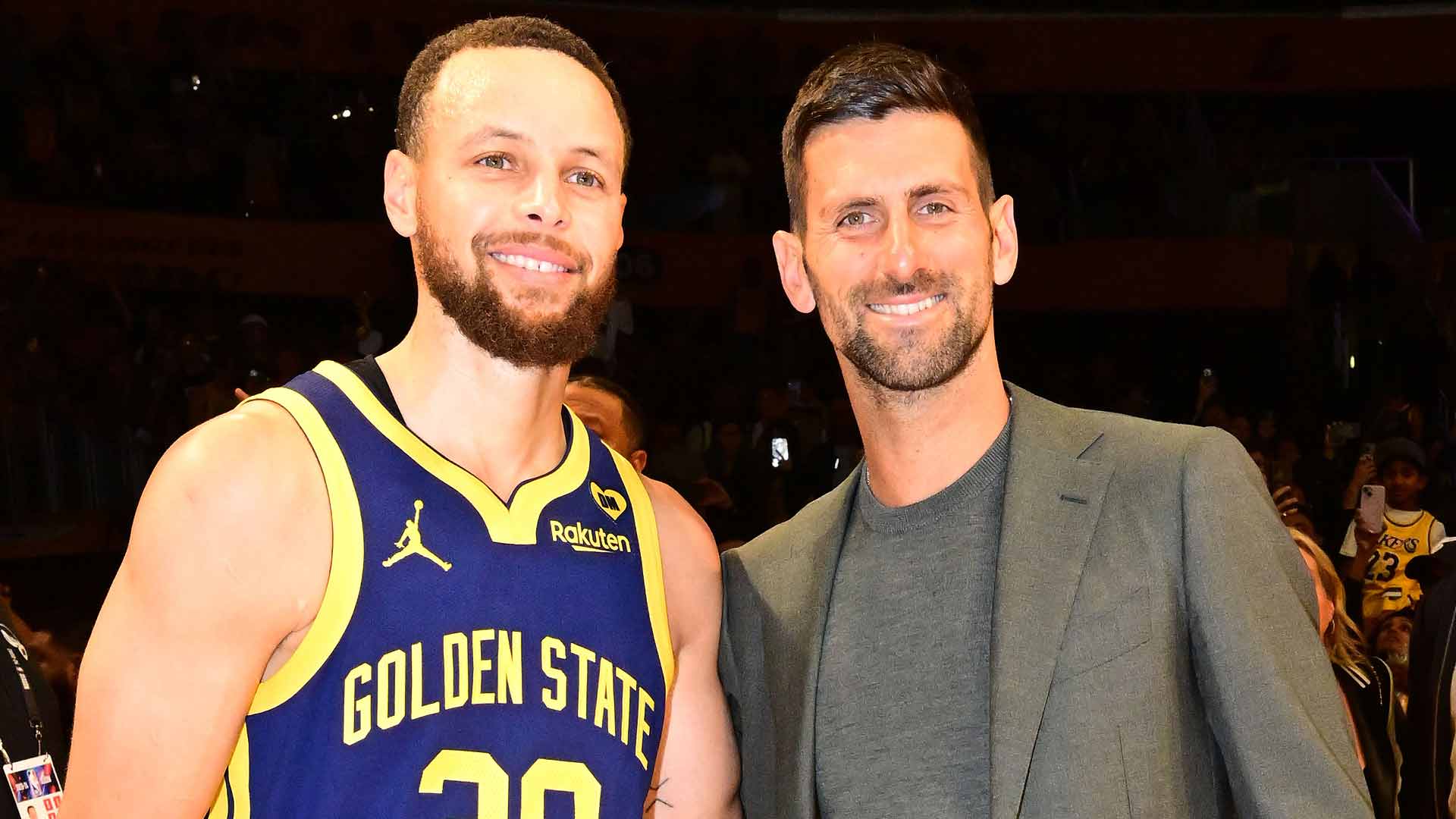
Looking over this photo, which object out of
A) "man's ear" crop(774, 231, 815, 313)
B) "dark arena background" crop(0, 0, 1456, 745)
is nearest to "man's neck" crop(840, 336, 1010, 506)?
"man's ear" crop(774, 231, 815, 313)

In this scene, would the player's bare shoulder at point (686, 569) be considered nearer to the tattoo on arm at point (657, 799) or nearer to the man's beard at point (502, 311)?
the tattoo on arm at point (657, 799)

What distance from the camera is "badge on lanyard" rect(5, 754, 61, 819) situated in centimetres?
304

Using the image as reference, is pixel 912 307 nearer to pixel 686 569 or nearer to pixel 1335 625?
pixel 686 569

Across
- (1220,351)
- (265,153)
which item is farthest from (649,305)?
(1220,351)

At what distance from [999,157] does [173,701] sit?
489 inches

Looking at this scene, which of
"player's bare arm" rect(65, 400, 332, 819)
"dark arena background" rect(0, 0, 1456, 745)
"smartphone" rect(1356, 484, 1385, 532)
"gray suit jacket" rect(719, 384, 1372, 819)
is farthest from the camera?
"dark arena background" rect(0, 0, 1456, 745)

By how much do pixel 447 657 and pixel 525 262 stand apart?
1.94ft

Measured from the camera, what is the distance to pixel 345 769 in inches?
79.3

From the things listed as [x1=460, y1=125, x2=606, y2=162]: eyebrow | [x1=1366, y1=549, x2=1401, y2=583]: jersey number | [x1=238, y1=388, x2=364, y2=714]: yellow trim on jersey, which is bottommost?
[x1=238, y1=388, x2=364, y2=714]: yellow trim on jersey

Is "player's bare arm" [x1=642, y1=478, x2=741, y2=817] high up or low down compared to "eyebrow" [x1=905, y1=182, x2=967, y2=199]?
down

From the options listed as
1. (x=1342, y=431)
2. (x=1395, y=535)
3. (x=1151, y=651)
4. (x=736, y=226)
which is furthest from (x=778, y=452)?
(x=1151, y=651)

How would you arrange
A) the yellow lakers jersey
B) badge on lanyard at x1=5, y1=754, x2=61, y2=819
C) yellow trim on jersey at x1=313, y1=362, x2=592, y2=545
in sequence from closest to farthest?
yellow trim on jersey at x1=313, y1=362, x2=592, y2=545 < badge on lanyard at x1=5, y1=754, x2=61, y2=819 < the yellow lakers jersey

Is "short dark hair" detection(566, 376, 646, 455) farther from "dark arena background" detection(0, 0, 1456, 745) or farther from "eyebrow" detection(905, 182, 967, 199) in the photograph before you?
"dark arena background" detection(0, 0, 1456, 745)

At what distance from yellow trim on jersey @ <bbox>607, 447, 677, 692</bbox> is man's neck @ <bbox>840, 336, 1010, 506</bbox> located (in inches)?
15.8
